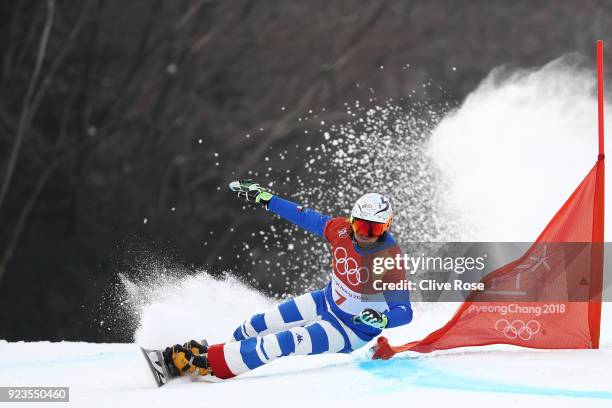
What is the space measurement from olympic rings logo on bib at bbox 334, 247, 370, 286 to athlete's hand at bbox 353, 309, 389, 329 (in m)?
0.21

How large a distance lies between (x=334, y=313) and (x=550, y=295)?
0.99 metres

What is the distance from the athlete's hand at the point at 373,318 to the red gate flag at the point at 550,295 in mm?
293

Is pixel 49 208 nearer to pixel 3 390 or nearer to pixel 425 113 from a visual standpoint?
pixel 425 113

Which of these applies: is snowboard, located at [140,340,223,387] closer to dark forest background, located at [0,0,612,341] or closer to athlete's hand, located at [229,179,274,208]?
athlete's hand, located at [229,179,274,208]

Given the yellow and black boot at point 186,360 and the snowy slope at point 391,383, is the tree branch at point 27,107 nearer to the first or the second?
the snowy slope at point 391,383

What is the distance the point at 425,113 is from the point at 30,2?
5176mm

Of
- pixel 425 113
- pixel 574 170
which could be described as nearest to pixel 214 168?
pixel 425 113

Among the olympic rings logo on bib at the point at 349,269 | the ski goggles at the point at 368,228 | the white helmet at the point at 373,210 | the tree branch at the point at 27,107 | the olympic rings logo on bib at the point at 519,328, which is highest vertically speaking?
the tree branch at the point at 27,107

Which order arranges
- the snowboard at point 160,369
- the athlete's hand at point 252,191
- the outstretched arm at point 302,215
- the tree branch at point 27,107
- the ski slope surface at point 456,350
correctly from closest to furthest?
the ski slope surface at point 456,350, the snowboard at point 160,369, the outstretched arm at point 302,215, the athlete's hand at point 252,191, the tree branch at point 27,107

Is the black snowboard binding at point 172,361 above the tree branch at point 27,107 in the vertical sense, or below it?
below

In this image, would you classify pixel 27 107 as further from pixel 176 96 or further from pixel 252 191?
pixel 252 191

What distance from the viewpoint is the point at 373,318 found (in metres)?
2.96

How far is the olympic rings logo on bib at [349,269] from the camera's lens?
3.19 meters

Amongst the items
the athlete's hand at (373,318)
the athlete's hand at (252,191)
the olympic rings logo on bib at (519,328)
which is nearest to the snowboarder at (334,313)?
the athlete's hand at (373,318)
